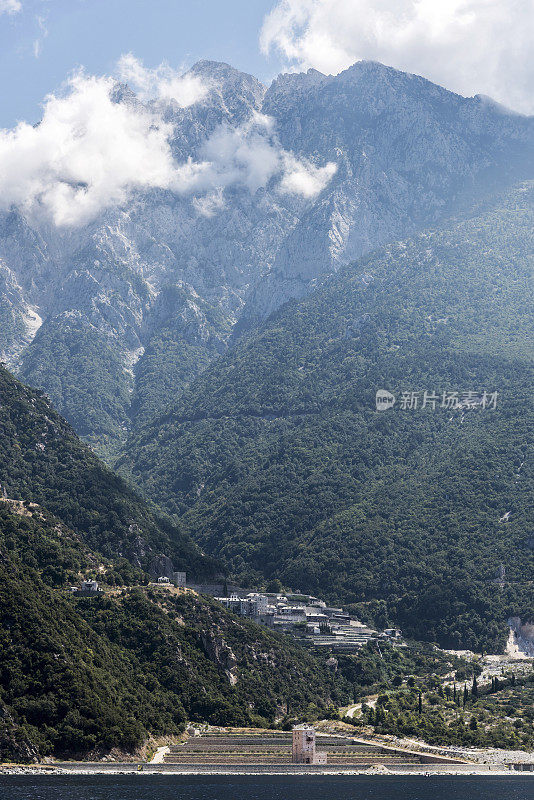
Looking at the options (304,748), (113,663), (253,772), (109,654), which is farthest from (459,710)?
(109,654)

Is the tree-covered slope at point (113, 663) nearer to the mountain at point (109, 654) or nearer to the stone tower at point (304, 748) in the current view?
the mountain at point (109, 654)

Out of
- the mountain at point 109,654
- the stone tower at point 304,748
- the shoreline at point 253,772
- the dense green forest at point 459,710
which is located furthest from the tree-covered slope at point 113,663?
the stone tower at point 304,748

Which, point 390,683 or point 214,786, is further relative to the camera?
point 390,683

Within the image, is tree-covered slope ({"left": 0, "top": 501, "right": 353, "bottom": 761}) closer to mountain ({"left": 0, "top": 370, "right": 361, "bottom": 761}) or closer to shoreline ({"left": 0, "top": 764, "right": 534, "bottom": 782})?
mountain ({"left": 0, "top": 370, "right": 361, "bottom": 761})

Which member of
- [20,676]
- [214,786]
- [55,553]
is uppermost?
[55,553]

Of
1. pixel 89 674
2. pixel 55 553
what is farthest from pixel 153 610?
pixel 89 674

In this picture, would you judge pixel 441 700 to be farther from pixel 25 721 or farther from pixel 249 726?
pixel 25 721

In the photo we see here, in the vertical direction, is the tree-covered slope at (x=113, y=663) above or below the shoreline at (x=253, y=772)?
above
